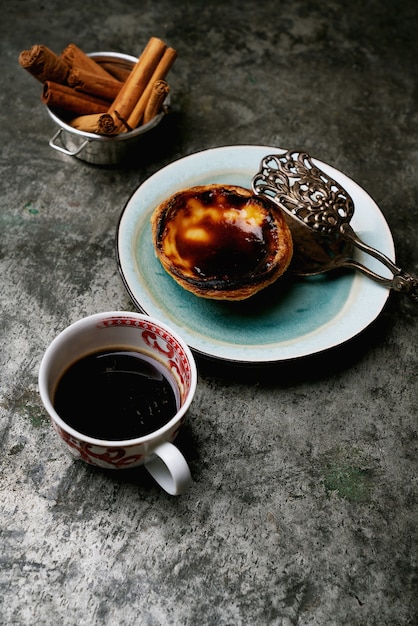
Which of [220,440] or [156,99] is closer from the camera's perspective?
[220,440]

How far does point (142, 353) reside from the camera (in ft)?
4.00

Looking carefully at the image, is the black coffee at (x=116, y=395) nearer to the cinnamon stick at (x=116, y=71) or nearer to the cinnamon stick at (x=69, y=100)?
the cinnamon stick at (x=69, y=100)

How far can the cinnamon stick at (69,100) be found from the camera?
1.67 metres

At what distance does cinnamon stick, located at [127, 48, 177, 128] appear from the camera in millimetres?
1719

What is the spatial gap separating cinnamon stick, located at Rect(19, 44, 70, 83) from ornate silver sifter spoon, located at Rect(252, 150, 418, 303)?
640 millimetres

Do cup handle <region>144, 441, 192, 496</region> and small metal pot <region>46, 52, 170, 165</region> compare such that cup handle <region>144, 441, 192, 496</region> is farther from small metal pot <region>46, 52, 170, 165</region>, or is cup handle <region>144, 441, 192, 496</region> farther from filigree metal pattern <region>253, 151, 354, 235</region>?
small metal pot <region>46, 52, 170, 165</region>

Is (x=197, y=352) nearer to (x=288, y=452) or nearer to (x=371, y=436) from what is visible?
(x=288, y=452)

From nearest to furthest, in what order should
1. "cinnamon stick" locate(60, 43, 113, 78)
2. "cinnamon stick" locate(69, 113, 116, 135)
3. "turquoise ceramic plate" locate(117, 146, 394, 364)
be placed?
"turquoise ceramic plate" locate(117, 146, 394, 364) < "cinnamon stick" locate(69, 113, 116, 135) < "cinnamon stick" locate(60, 43, 113, 78)

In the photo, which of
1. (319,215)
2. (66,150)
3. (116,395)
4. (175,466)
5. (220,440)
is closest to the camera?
(175,466)

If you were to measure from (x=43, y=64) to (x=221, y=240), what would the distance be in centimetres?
70

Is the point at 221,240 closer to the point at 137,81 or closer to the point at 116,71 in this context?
the point at 137,81

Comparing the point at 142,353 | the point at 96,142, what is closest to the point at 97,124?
the point at 96,142

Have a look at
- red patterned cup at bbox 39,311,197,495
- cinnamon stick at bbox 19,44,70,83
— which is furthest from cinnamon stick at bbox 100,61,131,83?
red patterned cup at bbox 39,311,197,495

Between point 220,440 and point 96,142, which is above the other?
point 96,142
